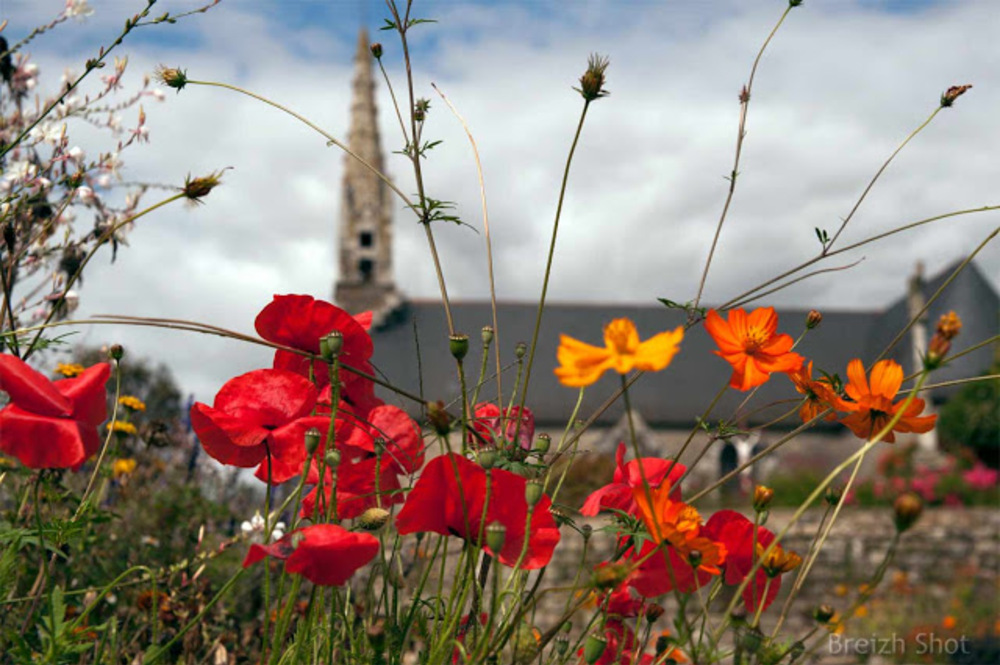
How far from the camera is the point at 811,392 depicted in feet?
4.42

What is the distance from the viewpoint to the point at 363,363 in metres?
1.34

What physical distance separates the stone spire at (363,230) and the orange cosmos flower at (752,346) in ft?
94.9

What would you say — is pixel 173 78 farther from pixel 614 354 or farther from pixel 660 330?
pixel 660 330

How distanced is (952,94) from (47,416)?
149 centimetres

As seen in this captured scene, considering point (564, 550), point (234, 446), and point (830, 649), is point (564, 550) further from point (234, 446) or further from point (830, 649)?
point (234, 446)

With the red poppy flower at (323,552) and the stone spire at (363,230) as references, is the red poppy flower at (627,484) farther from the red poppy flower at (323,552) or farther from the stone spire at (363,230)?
the stone spire at (363,230)

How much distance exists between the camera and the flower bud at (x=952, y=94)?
1.56 metres

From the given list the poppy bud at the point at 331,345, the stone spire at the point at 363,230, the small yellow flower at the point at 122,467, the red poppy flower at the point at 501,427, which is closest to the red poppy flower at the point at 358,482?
the red poppy flower at the point at 501,427

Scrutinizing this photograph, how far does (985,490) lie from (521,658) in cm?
1595

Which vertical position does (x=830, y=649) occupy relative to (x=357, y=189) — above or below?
→ below

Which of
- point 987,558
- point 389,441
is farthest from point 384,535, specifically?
point 987,558

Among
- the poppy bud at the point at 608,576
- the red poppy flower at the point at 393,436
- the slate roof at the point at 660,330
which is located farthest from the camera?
the slate roof at the point at 660,330

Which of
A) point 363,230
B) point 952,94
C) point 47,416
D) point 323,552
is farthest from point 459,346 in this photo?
point 363,230

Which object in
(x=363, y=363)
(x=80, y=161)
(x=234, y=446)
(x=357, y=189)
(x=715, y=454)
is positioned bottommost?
(x=234, y=446)
